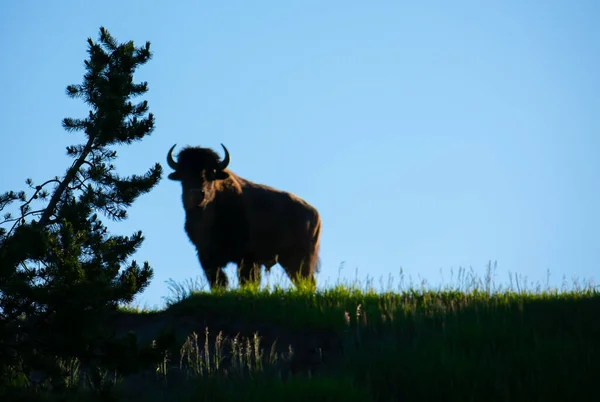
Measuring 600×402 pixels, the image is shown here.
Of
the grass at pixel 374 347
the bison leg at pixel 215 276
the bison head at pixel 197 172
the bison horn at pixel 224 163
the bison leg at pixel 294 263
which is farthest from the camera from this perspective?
the bison leg at pixel 294 263

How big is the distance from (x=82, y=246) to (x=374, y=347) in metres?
3.94

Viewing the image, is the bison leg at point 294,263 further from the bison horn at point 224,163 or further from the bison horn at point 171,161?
the bison horn at point 171,161

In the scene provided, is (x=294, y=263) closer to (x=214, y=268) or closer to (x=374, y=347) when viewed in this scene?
(x=214, y=268)

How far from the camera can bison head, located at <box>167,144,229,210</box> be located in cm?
1573

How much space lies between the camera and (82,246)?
9.68 meters

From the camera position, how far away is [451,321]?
9.04 m

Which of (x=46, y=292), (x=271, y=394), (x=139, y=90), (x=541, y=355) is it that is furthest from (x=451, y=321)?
(x=139, y=90)

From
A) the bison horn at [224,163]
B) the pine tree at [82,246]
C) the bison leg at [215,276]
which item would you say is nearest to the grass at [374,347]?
the pine tree at [82,246]

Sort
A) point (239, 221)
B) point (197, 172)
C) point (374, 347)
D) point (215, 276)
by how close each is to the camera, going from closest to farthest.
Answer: point (374, 347)
point (215, 276)
point (197, 172)
point (239, 221)

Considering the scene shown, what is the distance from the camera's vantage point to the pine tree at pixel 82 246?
7.71m

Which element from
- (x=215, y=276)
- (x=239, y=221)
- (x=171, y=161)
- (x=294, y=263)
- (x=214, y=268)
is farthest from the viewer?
(x=294, y=263)

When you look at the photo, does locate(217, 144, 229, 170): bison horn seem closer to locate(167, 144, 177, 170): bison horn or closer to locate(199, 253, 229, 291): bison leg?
locate(167, 144, 177, 170): bison horn

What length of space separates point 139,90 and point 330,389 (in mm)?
5652

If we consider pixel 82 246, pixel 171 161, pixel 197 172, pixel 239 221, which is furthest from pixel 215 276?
pixel 82 246
